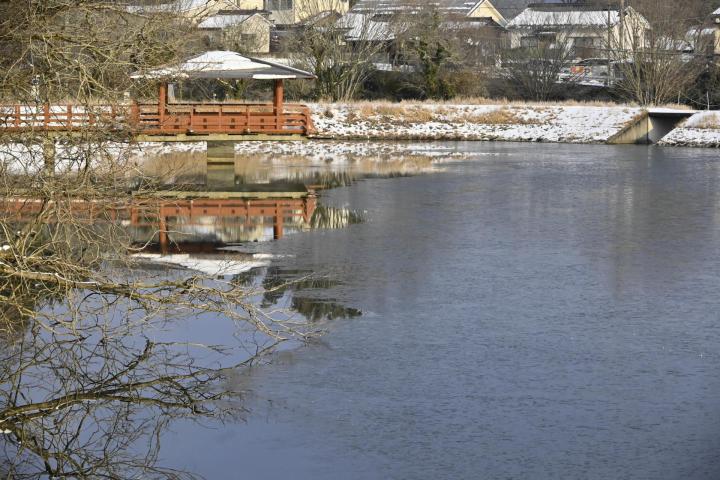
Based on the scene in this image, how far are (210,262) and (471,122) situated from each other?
32.3 m

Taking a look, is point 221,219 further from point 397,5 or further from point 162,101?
point 397,5

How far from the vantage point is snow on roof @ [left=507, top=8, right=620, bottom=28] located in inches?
2783

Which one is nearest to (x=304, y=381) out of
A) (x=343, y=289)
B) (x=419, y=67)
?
(x=343, y=289)

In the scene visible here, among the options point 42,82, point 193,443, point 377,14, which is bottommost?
point 193,443

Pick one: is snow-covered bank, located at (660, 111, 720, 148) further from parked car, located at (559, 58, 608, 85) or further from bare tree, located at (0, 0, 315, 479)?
bare tree, located at (0, 0, 315, 479)

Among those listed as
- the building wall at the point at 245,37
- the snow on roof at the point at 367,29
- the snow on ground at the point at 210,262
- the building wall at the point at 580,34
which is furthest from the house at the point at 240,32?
the snow on ground at the point at 210,262

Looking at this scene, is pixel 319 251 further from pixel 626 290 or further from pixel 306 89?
pixel 306 89

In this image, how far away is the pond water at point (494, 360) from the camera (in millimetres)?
8414

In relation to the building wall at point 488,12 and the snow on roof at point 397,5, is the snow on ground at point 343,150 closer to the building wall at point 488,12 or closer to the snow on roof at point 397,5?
the snow on roof at point 397,5

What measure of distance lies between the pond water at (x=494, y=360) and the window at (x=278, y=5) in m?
60.5

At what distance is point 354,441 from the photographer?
871 cm

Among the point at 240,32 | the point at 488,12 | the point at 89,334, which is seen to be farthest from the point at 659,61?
the point at 89,334

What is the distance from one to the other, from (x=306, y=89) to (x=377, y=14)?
983cm

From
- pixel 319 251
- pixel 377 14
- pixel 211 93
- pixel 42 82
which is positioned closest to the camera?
pixel 42 82
